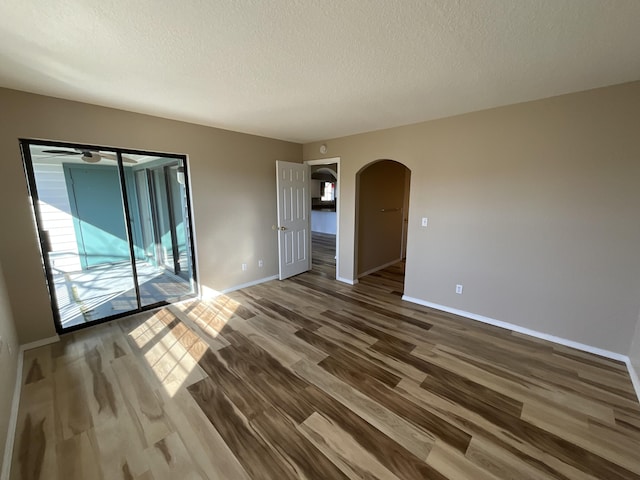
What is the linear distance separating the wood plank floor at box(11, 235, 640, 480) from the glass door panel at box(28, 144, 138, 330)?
623mm

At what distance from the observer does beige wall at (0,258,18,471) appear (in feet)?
5.07

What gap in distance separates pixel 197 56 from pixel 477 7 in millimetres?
1700

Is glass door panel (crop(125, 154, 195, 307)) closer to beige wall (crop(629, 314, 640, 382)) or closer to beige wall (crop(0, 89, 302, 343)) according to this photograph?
beige wall (crop(0, 89, 302, 343))

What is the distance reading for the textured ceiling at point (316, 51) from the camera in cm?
130

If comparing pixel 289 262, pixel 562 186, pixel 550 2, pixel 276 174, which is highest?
pixel 550 2

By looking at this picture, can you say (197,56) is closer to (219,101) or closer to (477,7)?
(219,101)

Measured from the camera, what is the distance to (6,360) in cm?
185

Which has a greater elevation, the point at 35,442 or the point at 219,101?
the point at 219,101

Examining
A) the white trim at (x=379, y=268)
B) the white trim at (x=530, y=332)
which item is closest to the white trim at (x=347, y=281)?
the white trim at (x=379, y=268)

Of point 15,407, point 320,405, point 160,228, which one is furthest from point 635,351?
Answer: point 160,228

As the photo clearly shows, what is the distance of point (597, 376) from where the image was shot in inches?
84.7

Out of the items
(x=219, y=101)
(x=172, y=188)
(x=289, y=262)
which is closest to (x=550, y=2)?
(x=219, y=101)

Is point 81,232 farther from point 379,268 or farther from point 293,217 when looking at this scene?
point 379,268

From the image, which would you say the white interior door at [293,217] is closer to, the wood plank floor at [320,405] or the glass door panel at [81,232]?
the wood plank floor at [320,405]
